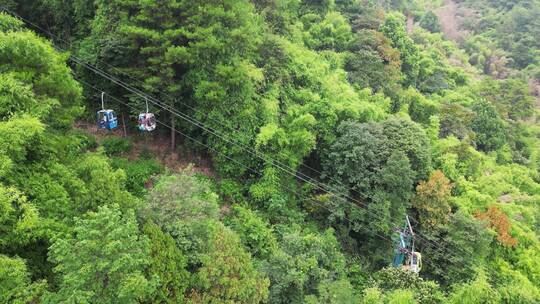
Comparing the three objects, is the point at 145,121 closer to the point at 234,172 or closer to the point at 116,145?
the point at 116,145

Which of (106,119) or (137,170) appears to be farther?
(137,170)

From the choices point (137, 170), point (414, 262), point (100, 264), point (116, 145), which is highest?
point (100, 264)

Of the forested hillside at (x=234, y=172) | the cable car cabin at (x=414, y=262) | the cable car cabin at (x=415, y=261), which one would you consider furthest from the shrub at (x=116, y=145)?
the cable car cabin at (x=415, y=261)

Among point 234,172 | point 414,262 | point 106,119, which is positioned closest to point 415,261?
point 414,262

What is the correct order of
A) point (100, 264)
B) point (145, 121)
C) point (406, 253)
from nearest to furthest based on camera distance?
point (100, 264) → point (145, 121) → point (406, 253)

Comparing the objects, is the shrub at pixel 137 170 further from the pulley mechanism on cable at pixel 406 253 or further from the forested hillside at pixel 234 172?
the pulley mechanism on cable at pixel 406 253

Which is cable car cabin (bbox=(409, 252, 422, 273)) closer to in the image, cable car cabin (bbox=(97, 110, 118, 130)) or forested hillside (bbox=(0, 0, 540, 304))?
forested hillside (bbox=(0, 0, 540, 304))
